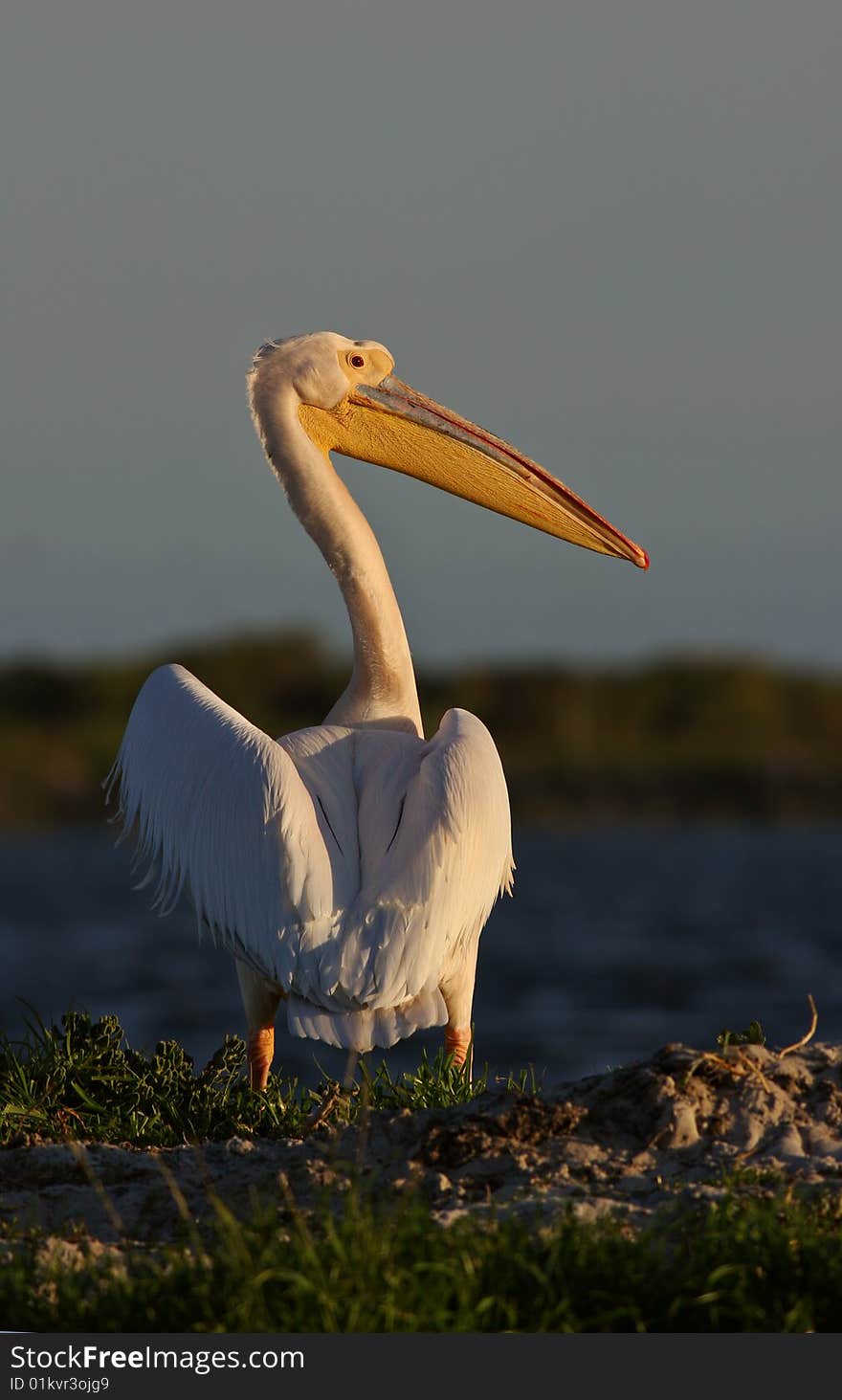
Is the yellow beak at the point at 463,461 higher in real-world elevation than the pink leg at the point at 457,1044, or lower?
higher

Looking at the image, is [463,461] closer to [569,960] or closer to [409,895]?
[409,895]

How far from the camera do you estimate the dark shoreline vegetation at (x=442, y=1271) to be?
12.0ft

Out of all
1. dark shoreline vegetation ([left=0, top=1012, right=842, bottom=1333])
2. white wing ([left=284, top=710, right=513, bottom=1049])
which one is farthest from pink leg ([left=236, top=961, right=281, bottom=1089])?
dark shoreline vegetation ([left=0, top=1012, right=842, bottom=1333])

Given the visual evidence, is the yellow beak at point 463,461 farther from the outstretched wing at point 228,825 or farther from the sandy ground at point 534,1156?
the sandy ground at point 534,1156

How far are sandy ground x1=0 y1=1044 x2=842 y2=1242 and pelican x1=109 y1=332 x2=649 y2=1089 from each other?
689 mm

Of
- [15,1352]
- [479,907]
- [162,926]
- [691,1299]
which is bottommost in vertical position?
[162,926]

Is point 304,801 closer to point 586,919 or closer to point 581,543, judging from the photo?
point 581,543

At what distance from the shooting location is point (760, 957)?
2962 cm

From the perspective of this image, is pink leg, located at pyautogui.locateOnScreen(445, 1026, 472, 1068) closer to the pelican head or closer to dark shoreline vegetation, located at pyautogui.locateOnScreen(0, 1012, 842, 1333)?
dark shoreline vegetation, located at pyautogui.locateOnScreen(0, 1012, 842, 1333)

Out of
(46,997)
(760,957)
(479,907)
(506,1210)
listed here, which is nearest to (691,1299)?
(506,1210)

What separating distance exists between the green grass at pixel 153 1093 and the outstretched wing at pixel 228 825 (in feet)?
1.34

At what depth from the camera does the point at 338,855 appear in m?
5.66

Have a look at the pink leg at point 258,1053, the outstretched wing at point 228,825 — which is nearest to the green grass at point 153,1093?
the pink leg at point 258,1053

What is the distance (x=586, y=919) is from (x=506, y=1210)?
32887 mm
